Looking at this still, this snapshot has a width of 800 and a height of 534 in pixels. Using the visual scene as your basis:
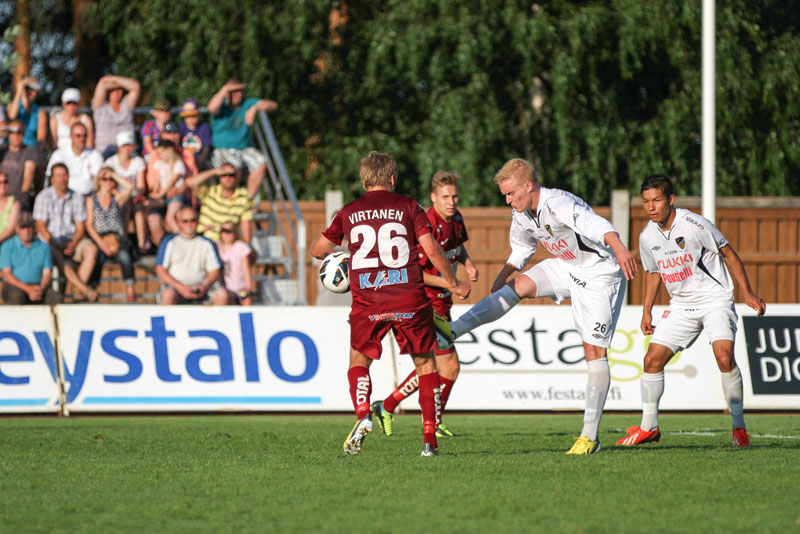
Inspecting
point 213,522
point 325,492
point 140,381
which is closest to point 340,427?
point 140,381

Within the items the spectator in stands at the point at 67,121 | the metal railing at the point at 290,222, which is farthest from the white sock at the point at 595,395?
the spectator in stands at the point at 67,121

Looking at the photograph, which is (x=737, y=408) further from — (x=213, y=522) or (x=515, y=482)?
(x=213, y=522)

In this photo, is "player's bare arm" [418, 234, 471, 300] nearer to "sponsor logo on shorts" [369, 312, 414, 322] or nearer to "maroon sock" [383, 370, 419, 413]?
"sponsor logo on shorts" [369, 312, 414, 322]

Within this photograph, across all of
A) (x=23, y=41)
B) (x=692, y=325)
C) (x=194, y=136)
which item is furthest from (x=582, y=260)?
(x=23, y=41)

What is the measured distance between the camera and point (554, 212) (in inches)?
306

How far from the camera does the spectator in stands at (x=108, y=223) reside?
49.2 ft

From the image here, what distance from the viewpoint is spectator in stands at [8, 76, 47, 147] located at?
16.0 meters

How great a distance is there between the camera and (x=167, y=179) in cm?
1532

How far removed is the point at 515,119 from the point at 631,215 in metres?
4.10

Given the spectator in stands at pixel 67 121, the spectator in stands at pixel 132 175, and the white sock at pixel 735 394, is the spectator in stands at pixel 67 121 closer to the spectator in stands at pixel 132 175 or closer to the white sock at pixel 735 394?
the spectator in stands at pixel 132 175

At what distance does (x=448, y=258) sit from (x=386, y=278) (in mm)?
2235

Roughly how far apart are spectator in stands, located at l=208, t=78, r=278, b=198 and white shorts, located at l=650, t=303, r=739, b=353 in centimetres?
872

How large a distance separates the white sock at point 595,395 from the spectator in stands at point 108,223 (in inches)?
348

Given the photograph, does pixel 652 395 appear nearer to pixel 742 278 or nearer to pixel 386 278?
pixel 742 278
